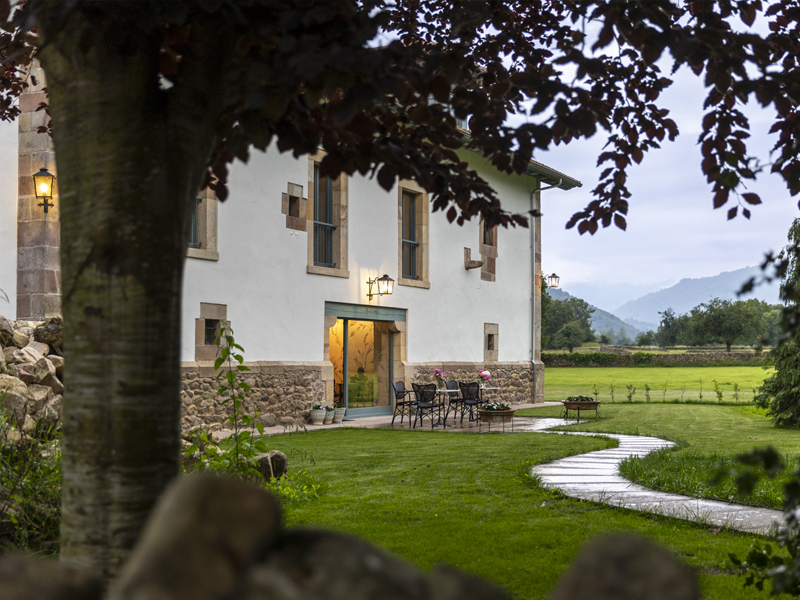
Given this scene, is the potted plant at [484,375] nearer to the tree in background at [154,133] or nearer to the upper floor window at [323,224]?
the upper floor window at [323,224]

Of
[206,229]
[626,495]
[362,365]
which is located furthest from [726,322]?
[626,495]

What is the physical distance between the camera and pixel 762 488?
220 inches

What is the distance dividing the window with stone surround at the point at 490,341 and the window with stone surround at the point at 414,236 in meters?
2.67

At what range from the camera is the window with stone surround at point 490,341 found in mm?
17234

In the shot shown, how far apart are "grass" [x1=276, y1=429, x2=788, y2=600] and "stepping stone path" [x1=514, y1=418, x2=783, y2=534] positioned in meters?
0.19

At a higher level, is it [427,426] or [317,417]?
[317,417]

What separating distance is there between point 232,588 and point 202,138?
1362mm

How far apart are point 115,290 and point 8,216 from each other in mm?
8785

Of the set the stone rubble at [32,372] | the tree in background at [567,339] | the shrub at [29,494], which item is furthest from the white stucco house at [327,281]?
the tree in background at [567,339]

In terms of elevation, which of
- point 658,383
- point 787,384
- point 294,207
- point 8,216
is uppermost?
point 294,207

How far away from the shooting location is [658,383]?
2891cm

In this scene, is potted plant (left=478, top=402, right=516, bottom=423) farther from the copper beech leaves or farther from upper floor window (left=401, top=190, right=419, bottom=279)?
the copper beech leaves

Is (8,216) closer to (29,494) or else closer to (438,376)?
(29,494)

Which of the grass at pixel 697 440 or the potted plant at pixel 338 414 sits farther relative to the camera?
the potted plant at pixel 338 414
